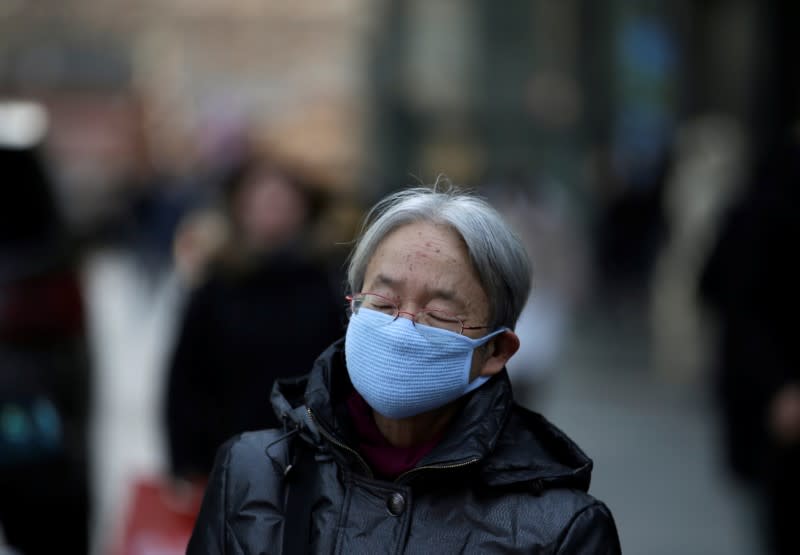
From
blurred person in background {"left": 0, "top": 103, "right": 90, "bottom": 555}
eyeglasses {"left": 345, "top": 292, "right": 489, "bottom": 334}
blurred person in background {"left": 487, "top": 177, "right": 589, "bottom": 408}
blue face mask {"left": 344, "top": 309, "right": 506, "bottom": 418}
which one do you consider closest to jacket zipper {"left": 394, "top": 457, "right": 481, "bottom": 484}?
blue face mask {"left": 344, "top": 309, "right": 506, "bottom": 418}

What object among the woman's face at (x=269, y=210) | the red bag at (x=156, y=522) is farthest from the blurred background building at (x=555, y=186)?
the red bag at (x=156, y=522)

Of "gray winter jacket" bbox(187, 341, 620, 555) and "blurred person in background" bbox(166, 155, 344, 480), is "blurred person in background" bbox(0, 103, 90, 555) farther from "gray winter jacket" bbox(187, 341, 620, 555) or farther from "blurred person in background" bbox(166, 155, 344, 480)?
"gray winter jacket" bbox(187, 341, 620, 555)

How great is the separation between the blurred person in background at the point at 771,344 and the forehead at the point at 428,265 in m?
2.66

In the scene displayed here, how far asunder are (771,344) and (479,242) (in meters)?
2.75

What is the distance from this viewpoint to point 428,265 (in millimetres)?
2281

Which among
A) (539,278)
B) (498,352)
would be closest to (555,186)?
(539,278)

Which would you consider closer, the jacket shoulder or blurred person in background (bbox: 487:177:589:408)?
the jacket shoulder

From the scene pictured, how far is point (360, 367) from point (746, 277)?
2.87m

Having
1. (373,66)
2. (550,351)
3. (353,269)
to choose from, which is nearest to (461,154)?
(373,66)

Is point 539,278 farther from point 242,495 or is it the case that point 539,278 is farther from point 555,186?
point 555,186

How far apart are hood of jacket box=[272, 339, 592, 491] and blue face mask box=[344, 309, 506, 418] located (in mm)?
59

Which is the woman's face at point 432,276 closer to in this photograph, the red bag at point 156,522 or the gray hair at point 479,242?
the gray hair at point 479,242

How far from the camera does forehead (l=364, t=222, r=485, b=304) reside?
228 centimetres

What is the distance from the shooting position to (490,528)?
2.20 meters
